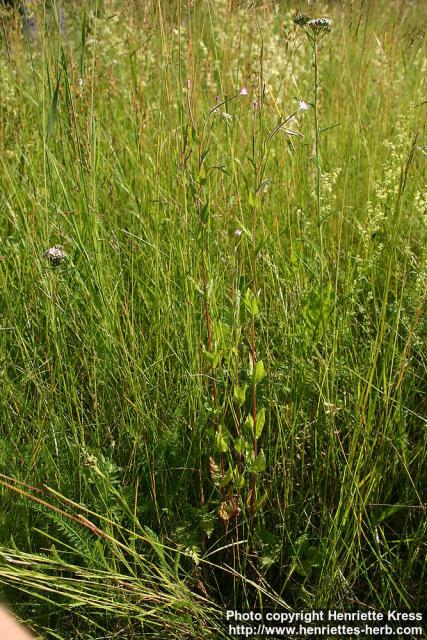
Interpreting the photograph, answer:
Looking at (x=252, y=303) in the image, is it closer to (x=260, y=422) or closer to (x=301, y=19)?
(x=260, y=422)

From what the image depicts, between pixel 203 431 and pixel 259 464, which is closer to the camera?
pixel 259 464

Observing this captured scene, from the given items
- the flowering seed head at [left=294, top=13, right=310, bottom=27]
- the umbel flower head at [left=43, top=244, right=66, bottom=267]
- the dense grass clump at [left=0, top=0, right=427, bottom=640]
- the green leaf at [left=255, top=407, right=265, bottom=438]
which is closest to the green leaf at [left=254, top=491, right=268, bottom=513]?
the dense grass clump at [left=0, top=0, right=427, bottom=640]

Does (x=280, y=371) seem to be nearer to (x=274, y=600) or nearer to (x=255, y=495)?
(x=255, y=495)

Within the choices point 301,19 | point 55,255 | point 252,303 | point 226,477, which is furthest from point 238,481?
point 301,19

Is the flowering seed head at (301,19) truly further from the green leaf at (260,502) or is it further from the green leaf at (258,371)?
the green leaf at (260,502)

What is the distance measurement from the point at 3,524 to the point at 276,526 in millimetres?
590

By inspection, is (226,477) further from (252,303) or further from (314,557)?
(252,303)

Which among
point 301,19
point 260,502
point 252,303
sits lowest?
point 260,502

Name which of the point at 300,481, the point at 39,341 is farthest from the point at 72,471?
the point at 300,481

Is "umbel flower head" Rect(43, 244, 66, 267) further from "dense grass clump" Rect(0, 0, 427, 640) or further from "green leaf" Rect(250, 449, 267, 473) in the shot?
"green leaf" Rect(250, 449, 267, 473)

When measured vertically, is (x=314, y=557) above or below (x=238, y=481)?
below

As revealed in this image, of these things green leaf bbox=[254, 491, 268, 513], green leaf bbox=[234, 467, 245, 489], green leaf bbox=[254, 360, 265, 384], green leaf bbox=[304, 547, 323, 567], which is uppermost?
green leaf bbox=[254, 360, 265, 384]

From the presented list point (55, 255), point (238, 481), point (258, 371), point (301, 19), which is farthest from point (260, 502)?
point (301, 19)

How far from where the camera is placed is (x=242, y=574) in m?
1.46
